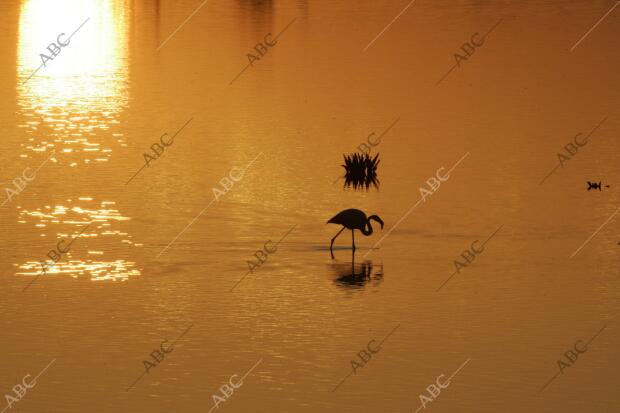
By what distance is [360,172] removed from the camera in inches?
969

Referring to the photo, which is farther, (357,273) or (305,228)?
(305,228)

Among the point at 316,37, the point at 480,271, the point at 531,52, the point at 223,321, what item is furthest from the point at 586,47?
the point at 223,321

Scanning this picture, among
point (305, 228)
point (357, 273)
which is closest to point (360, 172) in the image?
point (305, 228)

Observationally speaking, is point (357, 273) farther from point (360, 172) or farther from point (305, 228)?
point (360, 172)

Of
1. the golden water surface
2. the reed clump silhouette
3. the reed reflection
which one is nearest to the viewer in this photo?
the golden water surface

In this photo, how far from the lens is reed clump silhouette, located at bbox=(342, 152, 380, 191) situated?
2430cm

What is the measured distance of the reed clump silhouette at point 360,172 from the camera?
957 inches

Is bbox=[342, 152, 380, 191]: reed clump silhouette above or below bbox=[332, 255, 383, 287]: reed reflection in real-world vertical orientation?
above

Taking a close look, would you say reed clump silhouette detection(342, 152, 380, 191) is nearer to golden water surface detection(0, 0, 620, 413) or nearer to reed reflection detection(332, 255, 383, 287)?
golden water surface detection(0, 0, 620, 413)

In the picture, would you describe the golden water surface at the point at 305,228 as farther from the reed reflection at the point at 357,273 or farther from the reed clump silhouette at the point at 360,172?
the reed clump silhouette at the point at 360,172

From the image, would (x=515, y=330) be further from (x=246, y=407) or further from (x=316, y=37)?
(x=316, y=37)

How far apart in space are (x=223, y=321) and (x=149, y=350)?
4.32 ft

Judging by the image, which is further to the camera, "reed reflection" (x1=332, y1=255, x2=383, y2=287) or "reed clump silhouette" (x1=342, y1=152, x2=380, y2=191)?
"reed clump silhouette" (x1=342, y1=152, x2=380, y2=191)

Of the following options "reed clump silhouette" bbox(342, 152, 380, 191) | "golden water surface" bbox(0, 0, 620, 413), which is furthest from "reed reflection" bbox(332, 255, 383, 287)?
"reed clump silhouette" bbox(342, 152, 380, 191)
